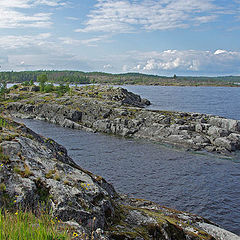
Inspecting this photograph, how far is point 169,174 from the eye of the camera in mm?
36656

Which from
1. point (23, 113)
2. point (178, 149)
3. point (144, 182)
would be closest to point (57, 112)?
point (23, 113)

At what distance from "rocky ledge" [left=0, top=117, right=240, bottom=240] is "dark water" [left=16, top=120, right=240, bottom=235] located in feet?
33.5

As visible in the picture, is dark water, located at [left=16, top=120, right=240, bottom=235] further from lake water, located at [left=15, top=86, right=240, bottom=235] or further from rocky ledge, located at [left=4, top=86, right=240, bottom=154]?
rocky ledge, located at [left=4, top=86, right=240, bottom=154]

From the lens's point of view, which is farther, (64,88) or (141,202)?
(64,88)

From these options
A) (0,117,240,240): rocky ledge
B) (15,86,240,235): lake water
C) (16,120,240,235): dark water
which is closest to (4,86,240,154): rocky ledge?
(15,86,240,235): lake water

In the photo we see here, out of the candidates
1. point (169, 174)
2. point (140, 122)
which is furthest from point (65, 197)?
point (140, 122)

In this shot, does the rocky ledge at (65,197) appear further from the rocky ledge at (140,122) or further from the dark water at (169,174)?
the rocky ledge at (140,122)

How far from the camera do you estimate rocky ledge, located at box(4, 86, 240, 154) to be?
173 feet

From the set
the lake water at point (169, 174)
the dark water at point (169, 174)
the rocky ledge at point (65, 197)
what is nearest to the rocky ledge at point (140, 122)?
the lake water at point (169, 174)

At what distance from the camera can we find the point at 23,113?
310 ft

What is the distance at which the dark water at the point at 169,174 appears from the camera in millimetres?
27859

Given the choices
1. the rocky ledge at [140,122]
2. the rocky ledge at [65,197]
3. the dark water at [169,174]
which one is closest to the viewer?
the rocky ledge at [65,197]

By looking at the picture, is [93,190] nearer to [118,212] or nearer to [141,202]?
[118,212]

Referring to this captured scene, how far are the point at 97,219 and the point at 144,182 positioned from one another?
2189 centimetres
